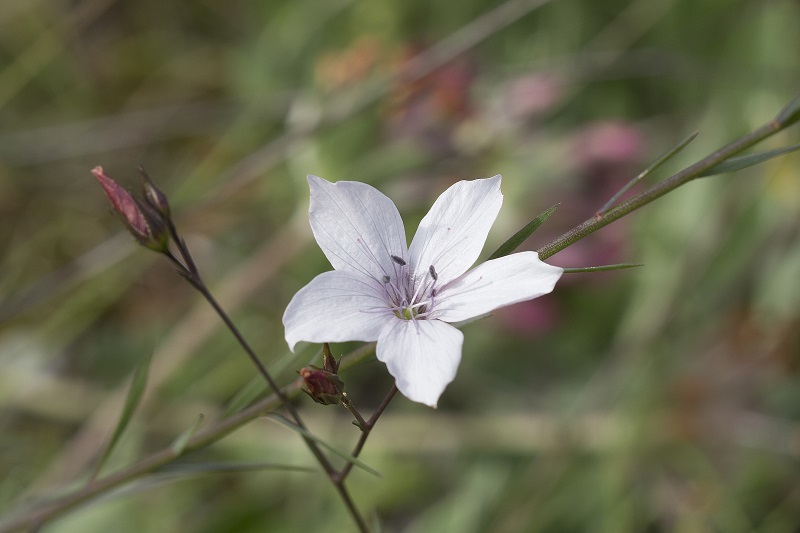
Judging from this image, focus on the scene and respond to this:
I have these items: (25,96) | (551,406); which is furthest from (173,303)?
(551,406)

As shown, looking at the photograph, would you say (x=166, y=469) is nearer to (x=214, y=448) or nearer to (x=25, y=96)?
(x=214, y=448)

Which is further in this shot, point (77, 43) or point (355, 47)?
point (77, 43)

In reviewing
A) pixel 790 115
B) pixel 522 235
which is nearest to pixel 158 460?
pixel 522 235

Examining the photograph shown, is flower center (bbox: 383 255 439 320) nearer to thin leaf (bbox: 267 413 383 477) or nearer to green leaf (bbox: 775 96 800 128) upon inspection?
thin leaf (bbox: 267 413 383 477)

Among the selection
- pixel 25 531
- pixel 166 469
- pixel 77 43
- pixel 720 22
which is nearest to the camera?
pixel 166 469

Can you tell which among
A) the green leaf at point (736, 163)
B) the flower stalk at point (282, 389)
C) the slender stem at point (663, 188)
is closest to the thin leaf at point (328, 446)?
the flower stalk at point (282, 389)

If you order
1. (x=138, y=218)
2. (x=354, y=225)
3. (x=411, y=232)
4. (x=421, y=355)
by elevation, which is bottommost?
(x=411, y=232)

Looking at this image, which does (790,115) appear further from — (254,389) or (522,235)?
(254,389)

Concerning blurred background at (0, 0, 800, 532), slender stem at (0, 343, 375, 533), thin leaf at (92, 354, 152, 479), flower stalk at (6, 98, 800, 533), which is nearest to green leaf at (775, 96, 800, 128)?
flower stalk at (6, 98, 800, 533)
